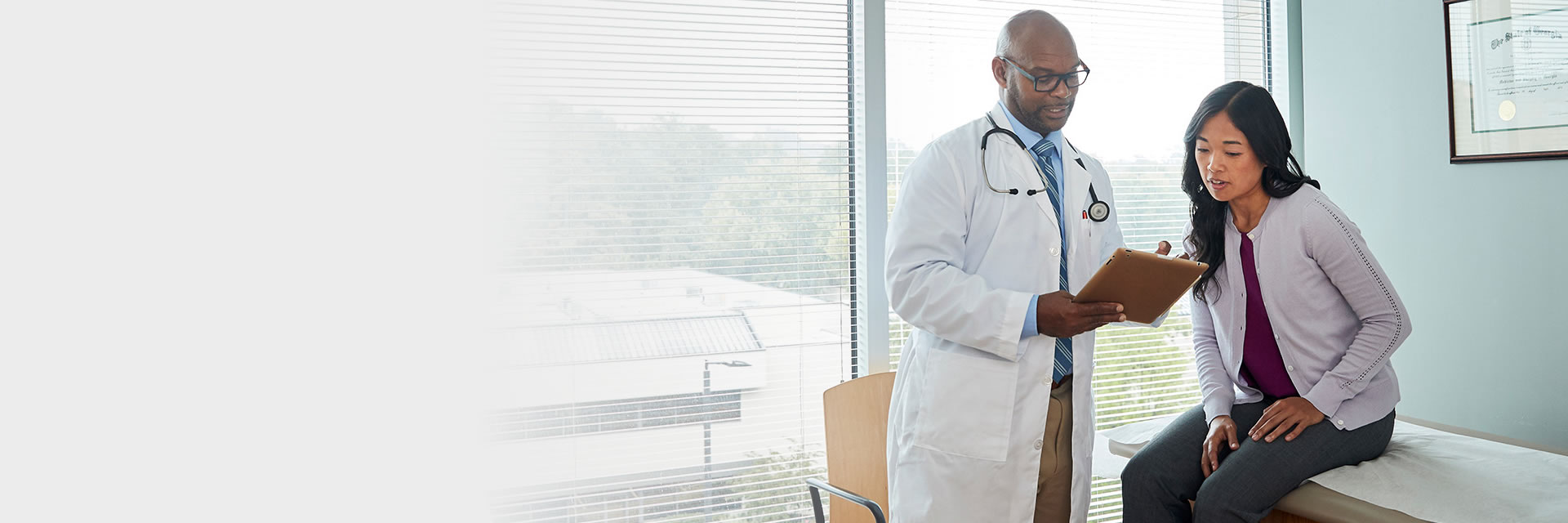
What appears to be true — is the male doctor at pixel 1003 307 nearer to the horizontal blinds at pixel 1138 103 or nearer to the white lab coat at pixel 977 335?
the white lab coat at pixel 977 335

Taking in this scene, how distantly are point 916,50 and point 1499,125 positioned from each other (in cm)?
152

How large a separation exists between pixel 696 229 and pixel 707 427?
478mm

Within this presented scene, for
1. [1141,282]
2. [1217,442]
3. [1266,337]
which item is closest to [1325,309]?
[1266,337]

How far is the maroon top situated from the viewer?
1919mm

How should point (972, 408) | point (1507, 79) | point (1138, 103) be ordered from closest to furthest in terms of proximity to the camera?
point (972, 408), point (1507, 79), point (1138, 103)

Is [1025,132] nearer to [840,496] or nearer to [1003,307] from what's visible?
[1003,307]

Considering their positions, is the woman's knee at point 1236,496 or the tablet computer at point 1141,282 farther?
the woman's knee at point 1236,496

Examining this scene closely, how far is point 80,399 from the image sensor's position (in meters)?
1.20

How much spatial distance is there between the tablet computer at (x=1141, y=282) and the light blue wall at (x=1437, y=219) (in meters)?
1.42

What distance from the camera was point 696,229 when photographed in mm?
2201

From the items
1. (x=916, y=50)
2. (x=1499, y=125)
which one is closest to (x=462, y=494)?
(x=916, y=50)

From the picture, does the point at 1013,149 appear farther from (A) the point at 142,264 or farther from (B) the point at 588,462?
(A) the point at 142,264

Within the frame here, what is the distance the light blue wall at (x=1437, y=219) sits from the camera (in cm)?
235

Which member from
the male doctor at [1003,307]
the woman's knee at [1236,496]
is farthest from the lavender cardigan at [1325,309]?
the male doctor at [1003,307]
